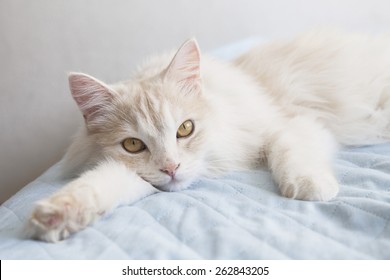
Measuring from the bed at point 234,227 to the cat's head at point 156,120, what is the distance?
8cm

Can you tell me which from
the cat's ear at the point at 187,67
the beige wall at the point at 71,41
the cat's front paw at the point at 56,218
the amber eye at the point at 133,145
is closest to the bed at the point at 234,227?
the cat's front paw at the point at 56,218

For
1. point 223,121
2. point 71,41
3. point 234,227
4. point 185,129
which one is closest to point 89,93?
point 185,129

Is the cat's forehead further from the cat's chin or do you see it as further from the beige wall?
the beige wall

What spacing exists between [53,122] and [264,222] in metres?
1.63

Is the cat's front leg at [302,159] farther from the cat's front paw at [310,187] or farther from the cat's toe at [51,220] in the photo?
the cat's toe at [51,220]

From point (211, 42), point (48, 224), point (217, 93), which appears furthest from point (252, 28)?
point (48, 224)

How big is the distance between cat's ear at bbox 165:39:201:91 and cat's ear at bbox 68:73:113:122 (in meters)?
0.21

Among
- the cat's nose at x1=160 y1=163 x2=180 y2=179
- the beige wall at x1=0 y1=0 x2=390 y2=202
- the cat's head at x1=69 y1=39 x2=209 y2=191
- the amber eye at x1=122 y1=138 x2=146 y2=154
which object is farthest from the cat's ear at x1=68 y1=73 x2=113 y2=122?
the beige wall at x1=0 y1=0 x2=390 y2=202

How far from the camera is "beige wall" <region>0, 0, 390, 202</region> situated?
2.10m

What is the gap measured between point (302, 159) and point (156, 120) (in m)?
0.45

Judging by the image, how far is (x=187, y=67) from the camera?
1.31 meters

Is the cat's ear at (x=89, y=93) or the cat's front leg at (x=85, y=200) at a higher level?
the cat's ear at (x=89, y=93)

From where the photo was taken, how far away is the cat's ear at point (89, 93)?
121cm
